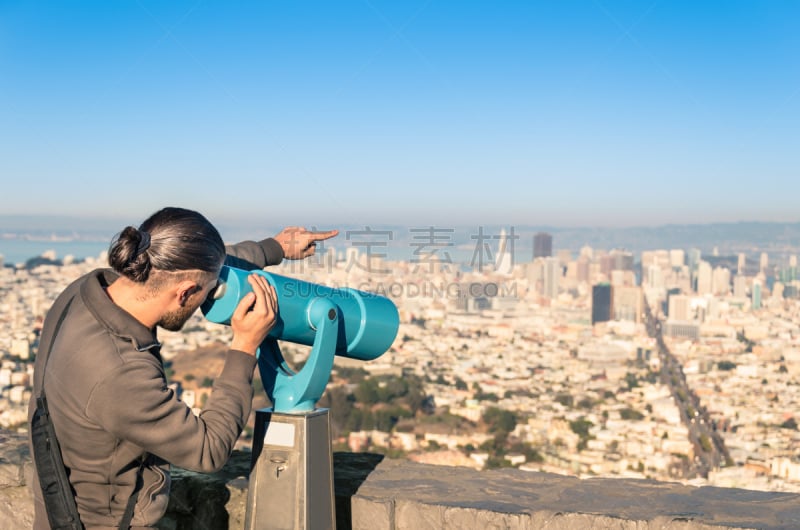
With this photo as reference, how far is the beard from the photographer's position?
1.73 m

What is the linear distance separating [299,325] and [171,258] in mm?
492

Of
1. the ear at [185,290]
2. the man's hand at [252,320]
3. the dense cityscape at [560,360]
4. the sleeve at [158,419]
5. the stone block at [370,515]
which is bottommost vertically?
the dense cityscape at [560,360]

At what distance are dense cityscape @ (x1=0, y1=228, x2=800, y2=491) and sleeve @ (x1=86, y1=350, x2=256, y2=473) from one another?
4.67 m

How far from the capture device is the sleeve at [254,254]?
8.15 ft

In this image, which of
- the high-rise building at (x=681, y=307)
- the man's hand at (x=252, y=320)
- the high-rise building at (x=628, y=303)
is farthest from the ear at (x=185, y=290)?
the high-rise building at (x=628, y=303)

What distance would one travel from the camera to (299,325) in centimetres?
205

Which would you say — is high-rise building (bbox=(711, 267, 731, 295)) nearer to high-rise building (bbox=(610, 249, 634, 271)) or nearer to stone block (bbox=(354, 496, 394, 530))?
high-rise building (bbox=(610, 249, 634, 271))

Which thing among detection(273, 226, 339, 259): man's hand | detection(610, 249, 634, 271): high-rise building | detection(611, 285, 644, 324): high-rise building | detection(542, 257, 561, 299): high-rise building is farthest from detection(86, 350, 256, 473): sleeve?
detection(610, 249, 634, 271): high-rise building

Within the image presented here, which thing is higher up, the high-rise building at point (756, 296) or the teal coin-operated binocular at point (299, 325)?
the teal coin-operated binocular at point (299, 325)

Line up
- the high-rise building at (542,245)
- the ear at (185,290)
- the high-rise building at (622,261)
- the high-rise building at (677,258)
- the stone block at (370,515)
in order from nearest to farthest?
the ear at (185,290), the stone block at (370,515), the high-rise building at (542,245), the high-rise building at (677,258), the high-rise building at (622,261)

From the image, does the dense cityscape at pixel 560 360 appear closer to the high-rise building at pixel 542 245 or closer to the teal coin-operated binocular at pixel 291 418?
the high-rise building at pixel 542 245

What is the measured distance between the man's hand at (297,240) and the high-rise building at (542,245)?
26.9 metres

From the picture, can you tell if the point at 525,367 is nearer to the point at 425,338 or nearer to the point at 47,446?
the point at 425,338

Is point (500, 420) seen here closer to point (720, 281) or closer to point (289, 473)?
point (720, 281)
